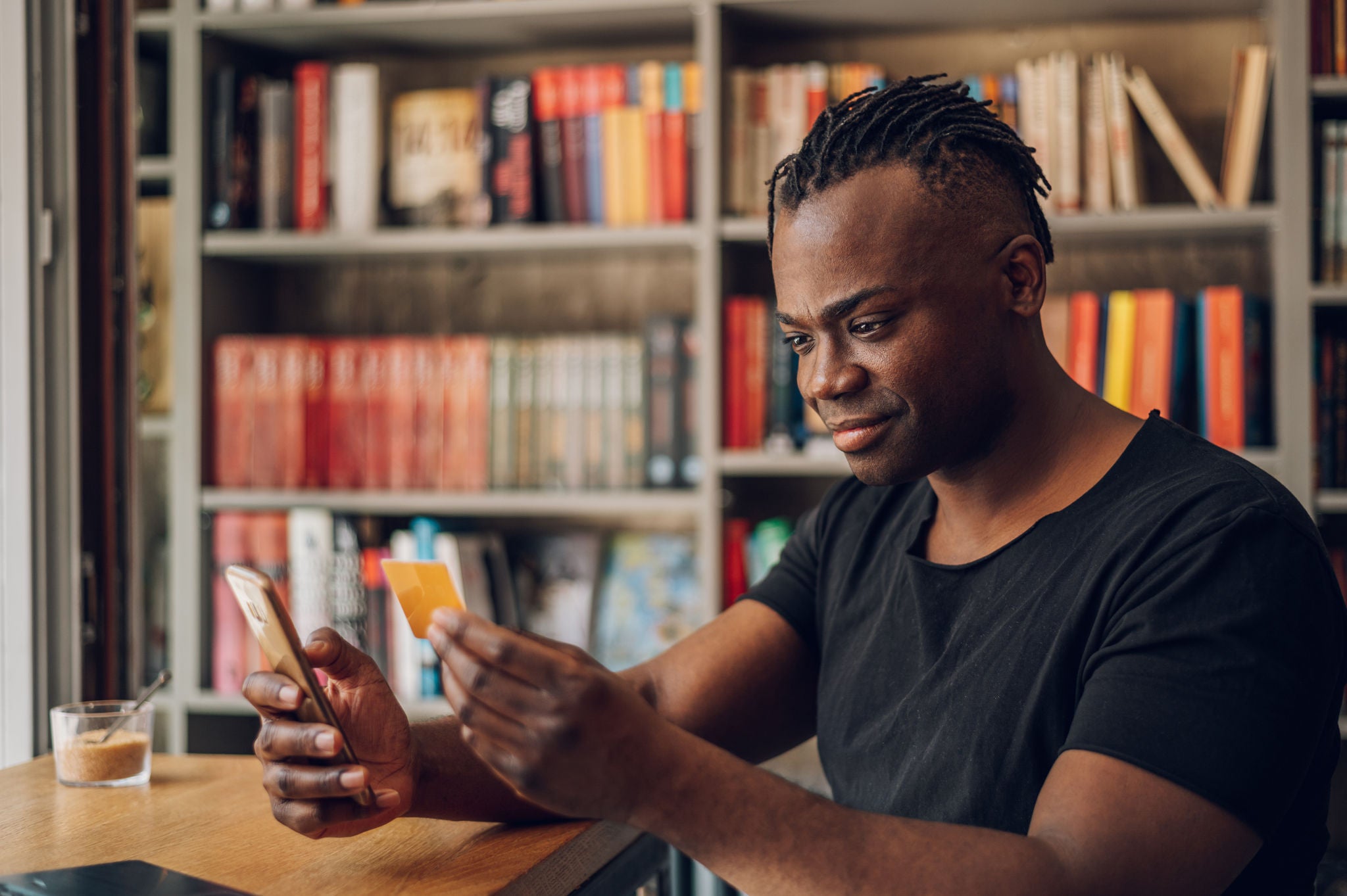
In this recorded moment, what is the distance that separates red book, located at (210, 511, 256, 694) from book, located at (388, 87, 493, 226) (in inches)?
25.7

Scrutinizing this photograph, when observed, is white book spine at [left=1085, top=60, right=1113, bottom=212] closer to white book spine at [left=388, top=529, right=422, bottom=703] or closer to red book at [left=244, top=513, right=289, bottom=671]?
white book spine at [left=388, top=529, right=422, bottom=703]

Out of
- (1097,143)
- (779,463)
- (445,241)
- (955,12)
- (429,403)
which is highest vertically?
(955,12)

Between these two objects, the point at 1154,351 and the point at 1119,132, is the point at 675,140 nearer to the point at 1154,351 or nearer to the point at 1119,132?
the point at 1119,132

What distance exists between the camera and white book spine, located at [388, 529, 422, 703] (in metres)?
2.08

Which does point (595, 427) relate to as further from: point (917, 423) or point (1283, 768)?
point (1283, 768)

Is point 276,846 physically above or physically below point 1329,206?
below

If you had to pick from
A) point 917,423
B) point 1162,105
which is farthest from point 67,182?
point 1162,105

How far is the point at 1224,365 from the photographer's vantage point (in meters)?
1.83

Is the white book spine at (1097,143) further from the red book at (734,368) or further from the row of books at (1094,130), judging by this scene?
the red book at (734,368)

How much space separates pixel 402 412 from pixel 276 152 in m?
0.53

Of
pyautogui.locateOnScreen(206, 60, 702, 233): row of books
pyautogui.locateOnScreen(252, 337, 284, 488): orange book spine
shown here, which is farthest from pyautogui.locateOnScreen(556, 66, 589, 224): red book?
pyautogui.locateOnScreen(252, 337, 284, 488): orange book spine

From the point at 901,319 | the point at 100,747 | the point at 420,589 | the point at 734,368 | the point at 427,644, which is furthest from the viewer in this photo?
the point at 427,644

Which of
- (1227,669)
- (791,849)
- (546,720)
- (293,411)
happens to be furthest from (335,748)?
(293,411)

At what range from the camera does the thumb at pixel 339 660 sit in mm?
926
